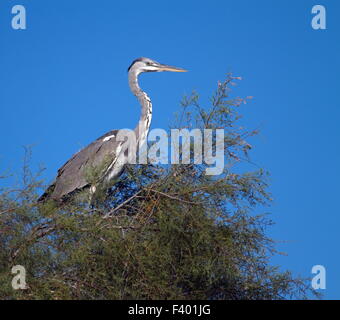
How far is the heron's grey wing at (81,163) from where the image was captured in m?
8.88

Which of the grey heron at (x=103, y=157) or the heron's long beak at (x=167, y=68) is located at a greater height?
the heron's long beak at (x=167, y=68)

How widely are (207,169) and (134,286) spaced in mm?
1367

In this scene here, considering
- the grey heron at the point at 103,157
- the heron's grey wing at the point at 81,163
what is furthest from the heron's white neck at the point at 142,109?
the heron's grey wing at the point at 81,163

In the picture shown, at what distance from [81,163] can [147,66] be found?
185 centimetres

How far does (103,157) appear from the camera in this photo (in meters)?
9.32

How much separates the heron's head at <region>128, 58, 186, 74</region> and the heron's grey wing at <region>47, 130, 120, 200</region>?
111 centimetres

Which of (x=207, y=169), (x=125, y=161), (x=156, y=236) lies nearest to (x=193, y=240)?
(x=156, y=236)

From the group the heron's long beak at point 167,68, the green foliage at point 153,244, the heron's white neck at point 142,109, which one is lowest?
the green foliage at point 153,244

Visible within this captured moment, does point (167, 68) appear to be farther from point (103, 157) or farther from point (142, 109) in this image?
point (103, 157)

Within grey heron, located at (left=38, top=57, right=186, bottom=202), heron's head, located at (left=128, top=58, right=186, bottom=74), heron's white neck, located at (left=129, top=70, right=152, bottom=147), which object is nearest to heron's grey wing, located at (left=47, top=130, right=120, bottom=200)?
grey heron, located at (left=38, top=57, right=186, bottom=202)

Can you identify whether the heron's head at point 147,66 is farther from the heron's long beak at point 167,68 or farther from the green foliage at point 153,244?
the green foliage at point 153,244

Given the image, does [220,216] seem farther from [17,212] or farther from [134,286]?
[17,212]
